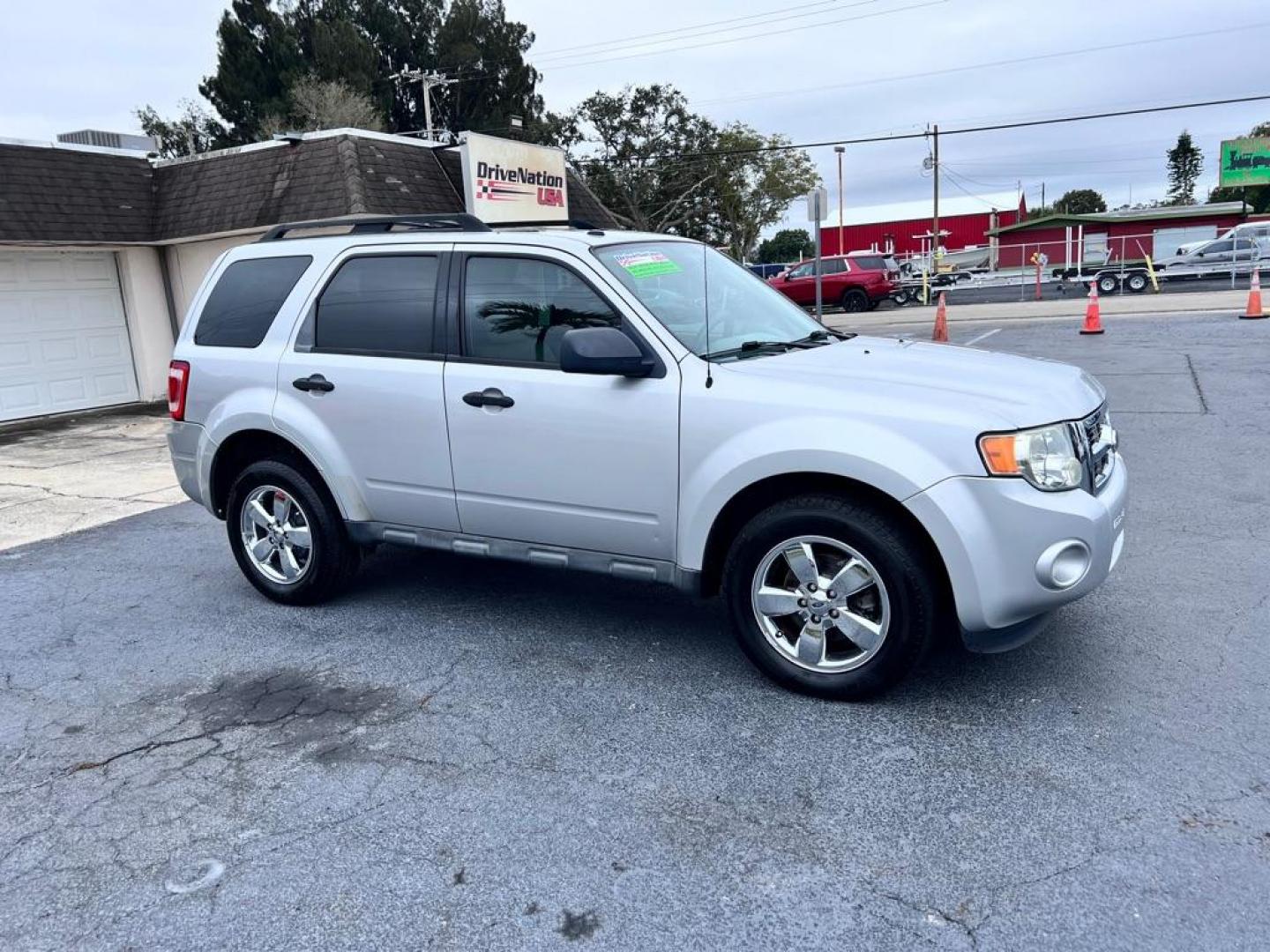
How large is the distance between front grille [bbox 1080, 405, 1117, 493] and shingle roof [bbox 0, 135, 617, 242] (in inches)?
493

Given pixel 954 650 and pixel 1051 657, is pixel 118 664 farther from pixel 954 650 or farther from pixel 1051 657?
pixel 1051 657

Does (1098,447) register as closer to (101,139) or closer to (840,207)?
(101,139)

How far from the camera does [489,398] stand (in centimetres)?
450

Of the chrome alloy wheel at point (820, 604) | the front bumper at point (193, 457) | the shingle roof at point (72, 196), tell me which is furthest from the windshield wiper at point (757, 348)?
the shingle roof at point (72, 196)

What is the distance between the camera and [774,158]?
5184 cm

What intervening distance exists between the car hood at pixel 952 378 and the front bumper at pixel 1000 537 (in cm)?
27

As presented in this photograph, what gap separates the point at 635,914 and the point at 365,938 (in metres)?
0.74

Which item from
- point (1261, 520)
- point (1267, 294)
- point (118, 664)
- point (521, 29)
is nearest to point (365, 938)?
point (118, 664)

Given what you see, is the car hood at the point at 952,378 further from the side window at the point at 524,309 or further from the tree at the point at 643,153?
the tree at the point at 643,153

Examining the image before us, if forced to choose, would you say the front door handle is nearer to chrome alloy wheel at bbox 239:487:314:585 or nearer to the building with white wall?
chrome alloy wheel at bbox 239:487:314:585

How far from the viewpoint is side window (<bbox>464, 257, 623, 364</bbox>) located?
4426 millimetres

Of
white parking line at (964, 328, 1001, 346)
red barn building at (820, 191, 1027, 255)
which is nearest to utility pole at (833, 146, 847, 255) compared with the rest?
red barn building at (820, 191, 1027, 255)

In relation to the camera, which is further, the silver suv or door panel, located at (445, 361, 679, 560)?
door panel, located at (445, 361, 679, 560)

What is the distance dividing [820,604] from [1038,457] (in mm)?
980
